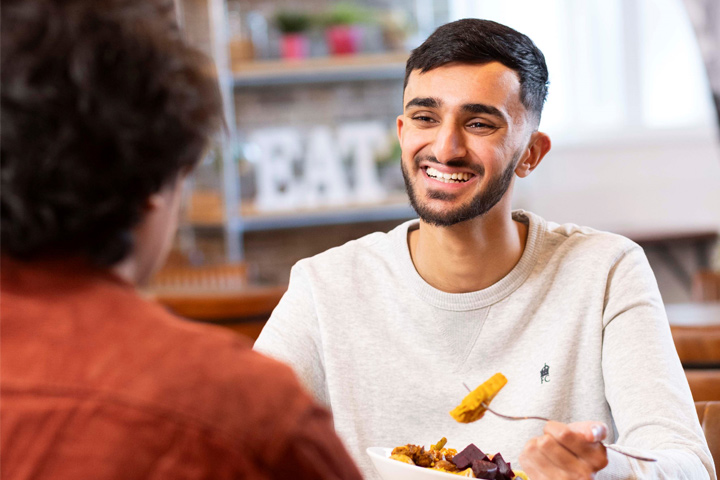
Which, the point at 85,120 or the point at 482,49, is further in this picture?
the point at 482,49

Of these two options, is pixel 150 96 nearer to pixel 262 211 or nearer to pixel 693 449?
pixel 693 449

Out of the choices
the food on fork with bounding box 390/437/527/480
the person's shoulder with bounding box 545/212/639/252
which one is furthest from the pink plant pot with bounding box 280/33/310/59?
the food on fork with bounding box 390/437/527/480

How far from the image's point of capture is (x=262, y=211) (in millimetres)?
4188

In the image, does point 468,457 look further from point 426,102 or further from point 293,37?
point 293,37

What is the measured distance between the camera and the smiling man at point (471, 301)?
48.2 inches

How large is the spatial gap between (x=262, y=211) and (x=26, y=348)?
3659 millimetres

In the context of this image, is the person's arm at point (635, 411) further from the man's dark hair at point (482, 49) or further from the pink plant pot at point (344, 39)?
the pink plant pot at point (344, 39)

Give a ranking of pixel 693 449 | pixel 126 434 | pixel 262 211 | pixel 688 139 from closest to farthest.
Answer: pixel 126 434, pixel 693 449, pixel 262 211, pixel 688 139

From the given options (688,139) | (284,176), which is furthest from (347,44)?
(688,139)

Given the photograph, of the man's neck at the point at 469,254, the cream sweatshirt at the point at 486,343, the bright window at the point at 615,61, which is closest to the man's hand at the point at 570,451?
the cream sweatshirt at the point at 486,343

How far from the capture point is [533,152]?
4.83 ft

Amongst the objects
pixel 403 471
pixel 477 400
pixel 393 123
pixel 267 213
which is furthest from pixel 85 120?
pixel 393 123

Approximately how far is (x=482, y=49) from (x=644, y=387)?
605 mm

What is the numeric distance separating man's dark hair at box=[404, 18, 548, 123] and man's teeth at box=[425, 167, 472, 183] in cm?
17
